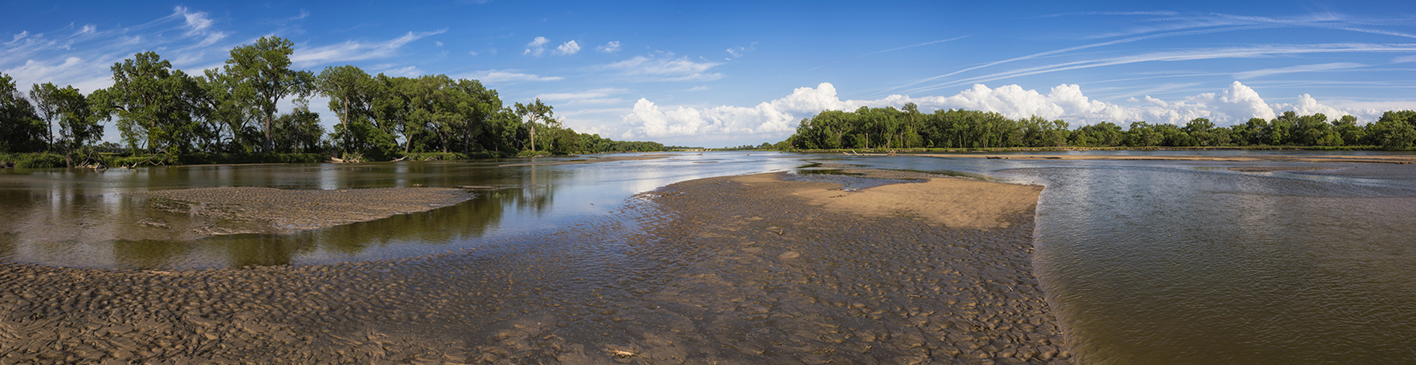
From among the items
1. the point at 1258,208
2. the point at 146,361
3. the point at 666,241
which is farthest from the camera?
the point at 1258,208

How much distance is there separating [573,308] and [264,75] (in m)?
75.4

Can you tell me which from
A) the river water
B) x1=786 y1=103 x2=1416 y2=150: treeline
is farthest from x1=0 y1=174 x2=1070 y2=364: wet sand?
x1=786 y1=103 x2=1416 y2=150: treeline

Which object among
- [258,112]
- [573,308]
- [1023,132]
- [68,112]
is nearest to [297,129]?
[258,112]

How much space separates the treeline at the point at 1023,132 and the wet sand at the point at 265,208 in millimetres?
130042

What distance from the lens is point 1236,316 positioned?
5.63 metres

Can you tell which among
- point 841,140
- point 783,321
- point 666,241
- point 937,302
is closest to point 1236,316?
point 937,302

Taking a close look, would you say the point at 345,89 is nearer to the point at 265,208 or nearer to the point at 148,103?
the point at 148,103

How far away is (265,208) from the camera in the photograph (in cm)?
1477

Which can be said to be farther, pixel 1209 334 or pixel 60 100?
pixel 60 100

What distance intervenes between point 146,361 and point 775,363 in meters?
4.91

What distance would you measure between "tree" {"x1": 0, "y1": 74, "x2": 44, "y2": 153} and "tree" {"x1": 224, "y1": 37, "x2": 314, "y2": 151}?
15191 mm

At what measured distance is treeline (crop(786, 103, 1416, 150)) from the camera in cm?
12925

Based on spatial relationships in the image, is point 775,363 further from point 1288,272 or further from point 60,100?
point 60,100

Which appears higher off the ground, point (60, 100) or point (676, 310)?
point (60, 100)
